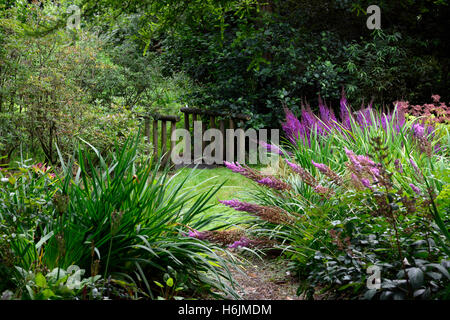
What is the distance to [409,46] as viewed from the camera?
10.0 m

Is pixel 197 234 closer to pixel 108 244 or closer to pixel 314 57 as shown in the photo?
pixel 108 244

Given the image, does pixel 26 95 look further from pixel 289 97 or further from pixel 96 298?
pixel 289 97

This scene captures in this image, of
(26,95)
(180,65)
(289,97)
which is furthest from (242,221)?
(180,65)

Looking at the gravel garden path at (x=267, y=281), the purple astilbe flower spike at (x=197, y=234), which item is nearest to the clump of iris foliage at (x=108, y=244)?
the purple astilbe flower spike at (x=197, y=234)

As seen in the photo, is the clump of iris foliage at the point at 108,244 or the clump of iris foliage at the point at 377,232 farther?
the clump of iris foliage at the point at 108,244

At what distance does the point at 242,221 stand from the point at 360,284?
5.72 feet

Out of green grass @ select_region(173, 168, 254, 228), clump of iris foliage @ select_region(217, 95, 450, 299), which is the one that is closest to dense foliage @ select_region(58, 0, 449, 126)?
green grass @ select_region(173, 168, 254, 228)

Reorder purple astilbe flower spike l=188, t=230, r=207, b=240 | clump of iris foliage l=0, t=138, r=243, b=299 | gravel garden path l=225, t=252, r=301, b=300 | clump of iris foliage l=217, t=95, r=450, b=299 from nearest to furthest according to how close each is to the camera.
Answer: clump of iris foliage l=217, t=95, r=450, b=299 < clump of iris foliage l=0, t=138, r=243, b=299 < purple astilbe flower spike l=188, t=230, r=207, b=240 < gravel garden path l=225, t=252, r=301, b=300

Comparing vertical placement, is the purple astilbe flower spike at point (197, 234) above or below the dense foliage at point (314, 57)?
below

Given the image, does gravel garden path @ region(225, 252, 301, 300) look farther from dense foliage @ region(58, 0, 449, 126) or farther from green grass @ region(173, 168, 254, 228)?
dense foliage @ region(58, 0, 449, 126)

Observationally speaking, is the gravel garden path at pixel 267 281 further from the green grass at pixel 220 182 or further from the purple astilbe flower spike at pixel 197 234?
the green grass at pixel 220 182

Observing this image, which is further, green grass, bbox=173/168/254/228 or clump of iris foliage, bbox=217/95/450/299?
green grass, bbox=173/168/254/228
